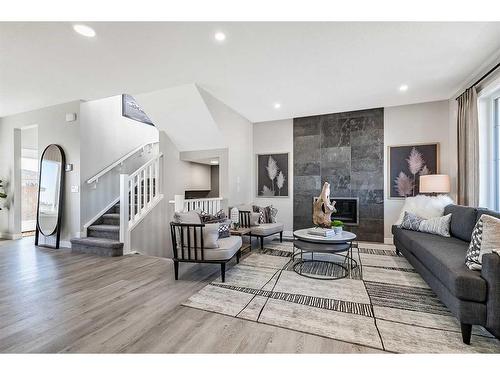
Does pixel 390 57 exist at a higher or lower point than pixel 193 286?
higher

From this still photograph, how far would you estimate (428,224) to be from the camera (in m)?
3.35

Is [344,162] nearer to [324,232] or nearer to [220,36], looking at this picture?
[324,232]

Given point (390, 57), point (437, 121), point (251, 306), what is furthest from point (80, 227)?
point (437, 121)

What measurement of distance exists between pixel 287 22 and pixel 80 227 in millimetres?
4710

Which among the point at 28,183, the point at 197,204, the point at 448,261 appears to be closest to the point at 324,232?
the point at 448,261

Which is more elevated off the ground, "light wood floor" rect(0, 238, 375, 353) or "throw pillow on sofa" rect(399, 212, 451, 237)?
"throw pillow on sofa" rect(399, 212, 451, 237)

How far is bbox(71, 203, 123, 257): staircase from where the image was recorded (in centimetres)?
388

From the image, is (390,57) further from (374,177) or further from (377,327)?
(377,327)

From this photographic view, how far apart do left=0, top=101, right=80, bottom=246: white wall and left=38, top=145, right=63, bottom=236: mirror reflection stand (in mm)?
145

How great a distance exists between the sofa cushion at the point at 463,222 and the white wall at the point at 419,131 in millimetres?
1601

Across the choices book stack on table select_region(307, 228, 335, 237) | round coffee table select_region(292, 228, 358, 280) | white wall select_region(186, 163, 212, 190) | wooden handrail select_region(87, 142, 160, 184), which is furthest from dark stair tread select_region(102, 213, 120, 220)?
book stack on table select_region(307, 228, 335, 237)

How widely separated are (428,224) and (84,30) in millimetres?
4827

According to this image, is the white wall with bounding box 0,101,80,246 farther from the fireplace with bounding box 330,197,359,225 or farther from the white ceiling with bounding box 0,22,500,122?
the fireplace with bounding box 330,197,359,225

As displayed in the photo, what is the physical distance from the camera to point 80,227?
14.3 feet
